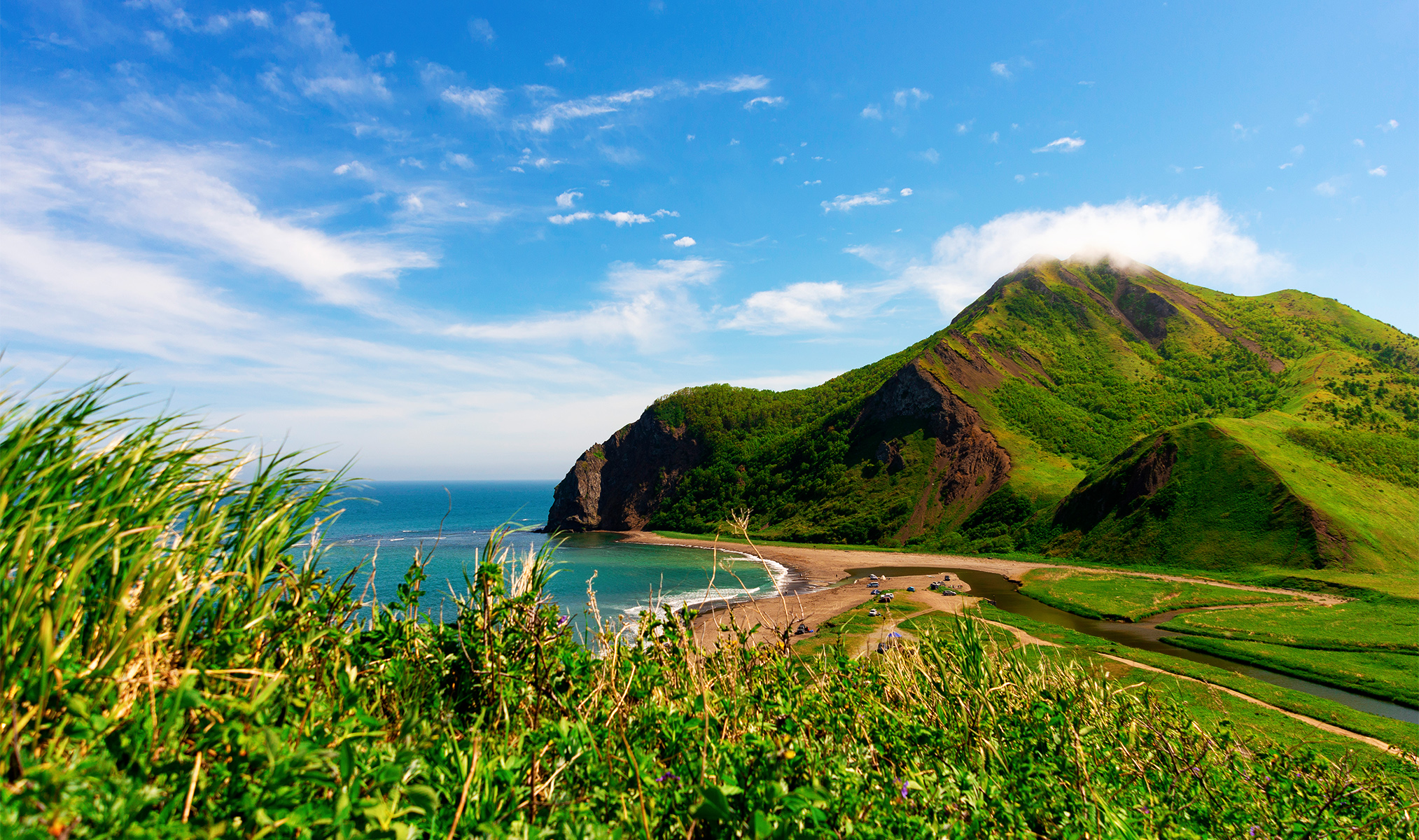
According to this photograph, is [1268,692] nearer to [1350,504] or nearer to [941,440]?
[1350,504]

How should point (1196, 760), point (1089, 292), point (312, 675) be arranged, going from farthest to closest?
point (1089, 292), point (1196, 760), point (312, 675)

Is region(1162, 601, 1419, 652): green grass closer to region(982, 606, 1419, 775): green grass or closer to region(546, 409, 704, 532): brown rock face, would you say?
region(982, 606, 1419, 775): green grass

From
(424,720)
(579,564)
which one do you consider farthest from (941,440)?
(424,720)

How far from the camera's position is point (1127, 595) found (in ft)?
123

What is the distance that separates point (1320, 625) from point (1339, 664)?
685cm

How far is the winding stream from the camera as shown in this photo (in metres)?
19.9

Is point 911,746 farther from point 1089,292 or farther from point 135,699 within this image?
point 1089,292

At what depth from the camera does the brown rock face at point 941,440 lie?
72125mm

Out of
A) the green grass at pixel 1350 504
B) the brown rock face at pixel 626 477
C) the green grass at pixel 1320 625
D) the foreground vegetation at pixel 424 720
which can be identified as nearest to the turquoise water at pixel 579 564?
the foreground vegetation at pixel 424 720

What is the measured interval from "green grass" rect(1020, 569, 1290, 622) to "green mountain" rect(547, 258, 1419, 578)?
9.49 metres

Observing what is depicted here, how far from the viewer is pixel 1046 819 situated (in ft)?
9.34

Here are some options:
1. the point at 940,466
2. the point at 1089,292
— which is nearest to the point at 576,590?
the point at 940,466

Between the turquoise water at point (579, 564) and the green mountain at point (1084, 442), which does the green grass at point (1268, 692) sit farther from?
the green mountain at point (1084, 442)

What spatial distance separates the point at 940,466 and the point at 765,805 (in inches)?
3227
